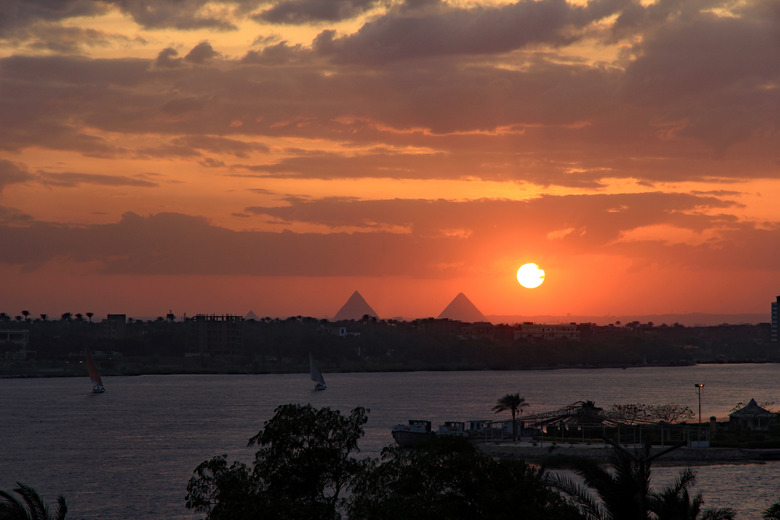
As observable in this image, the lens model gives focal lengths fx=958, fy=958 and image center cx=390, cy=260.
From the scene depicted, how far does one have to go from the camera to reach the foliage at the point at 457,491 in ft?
83.3

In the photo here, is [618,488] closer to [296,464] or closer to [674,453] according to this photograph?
[296,464]

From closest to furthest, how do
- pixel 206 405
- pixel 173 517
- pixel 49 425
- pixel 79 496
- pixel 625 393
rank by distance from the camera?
pixel 173 517 < pixel 79 496 < pixel 49 425 < pixel 206 405 < pixel 625 393

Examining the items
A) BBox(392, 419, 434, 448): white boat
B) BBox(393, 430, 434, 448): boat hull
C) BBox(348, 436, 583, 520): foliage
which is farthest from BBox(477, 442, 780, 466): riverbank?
BBox(348, 436, 583, 520): foliage

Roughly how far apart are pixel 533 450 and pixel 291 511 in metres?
53.9

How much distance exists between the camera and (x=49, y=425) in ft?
408

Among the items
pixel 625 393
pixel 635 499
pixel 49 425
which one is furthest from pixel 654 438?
pixel 625 393

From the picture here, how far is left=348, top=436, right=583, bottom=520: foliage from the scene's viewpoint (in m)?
25.4

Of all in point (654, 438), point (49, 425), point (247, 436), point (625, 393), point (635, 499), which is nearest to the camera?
point (635, 499)

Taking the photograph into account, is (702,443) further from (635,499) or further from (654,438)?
(635,499)

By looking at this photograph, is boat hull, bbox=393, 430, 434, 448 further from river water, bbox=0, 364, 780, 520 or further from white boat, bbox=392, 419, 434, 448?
river water, bbox=0, 364, 780, 520

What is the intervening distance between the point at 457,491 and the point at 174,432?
90322 mm

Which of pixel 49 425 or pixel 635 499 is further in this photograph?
pixel 49 425

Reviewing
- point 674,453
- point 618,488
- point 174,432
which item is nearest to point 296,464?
point 618,488

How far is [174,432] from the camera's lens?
11212 cm
